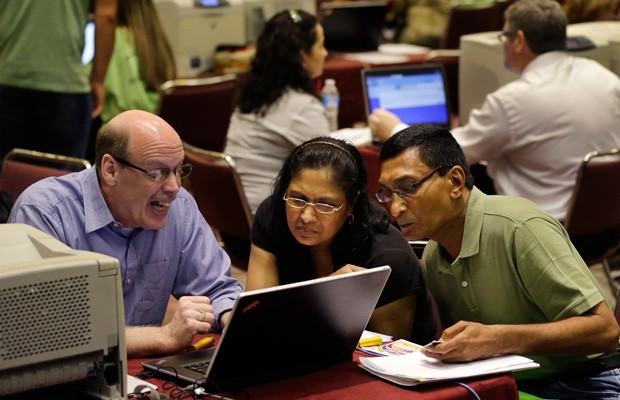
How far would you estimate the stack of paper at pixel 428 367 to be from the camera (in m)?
1.73

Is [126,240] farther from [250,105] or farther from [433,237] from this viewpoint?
[250,105]

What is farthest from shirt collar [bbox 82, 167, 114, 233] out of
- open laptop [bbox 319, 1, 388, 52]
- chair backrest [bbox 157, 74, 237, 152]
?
open laptop [bbox 319, 1, 388, 52]

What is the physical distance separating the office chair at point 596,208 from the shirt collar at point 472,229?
1335 millimetres

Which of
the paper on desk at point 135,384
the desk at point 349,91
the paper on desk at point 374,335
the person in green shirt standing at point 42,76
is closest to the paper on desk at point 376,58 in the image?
the desk at point 349,91

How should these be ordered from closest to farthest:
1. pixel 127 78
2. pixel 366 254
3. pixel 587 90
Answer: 1. pixel 366 254
2. pixel 587 90
3. pixel 127 78

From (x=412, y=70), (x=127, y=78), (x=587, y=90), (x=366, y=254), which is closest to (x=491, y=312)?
(x=366, y=254)

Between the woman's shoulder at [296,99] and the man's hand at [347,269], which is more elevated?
the woman's shoulder at [296,99]

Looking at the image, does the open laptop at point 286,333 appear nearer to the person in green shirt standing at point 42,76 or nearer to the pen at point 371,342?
the pen at point 371,342

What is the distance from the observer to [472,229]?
2117mm

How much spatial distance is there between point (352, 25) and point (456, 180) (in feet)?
13.3

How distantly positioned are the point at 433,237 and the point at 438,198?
4.3 inches

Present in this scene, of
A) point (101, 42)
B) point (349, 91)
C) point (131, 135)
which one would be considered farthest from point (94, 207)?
point (349, 91)

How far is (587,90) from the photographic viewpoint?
371cm

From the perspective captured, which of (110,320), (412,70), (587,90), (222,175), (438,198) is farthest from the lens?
(412,70)
